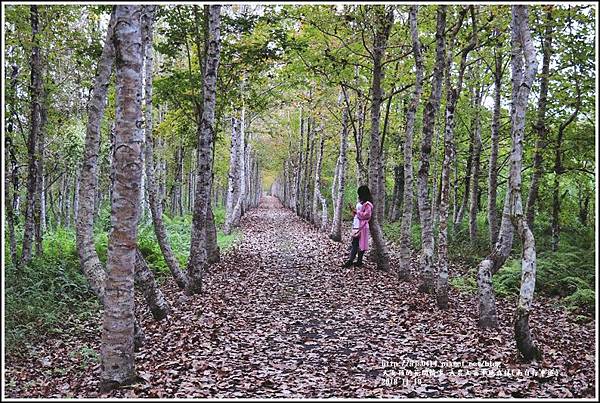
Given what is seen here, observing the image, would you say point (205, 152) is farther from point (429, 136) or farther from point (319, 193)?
point (319, 193)

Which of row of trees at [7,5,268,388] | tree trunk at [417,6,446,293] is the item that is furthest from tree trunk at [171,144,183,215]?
tree trunk at [417,6,446,293]

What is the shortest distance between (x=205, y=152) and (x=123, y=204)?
4865 mm

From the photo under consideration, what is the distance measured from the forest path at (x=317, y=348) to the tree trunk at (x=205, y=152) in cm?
63

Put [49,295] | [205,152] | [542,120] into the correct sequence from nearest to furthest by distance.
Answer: [49,295] → [205,152] → [542,120]

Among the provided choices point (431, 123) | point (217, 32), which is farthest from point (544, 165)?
point (217, 32)

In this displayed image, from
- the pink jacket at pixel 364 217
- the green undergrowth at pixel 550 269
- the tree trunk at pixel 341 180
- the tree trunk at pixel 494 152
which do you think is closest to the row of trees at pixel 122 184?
the pink jacket at pixel 364 217

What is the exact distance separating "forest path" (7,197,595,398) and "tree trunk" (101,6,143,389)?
0.44 metres

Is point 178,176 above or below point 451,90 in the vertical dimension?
below

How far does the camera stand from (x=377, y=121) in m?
13.5

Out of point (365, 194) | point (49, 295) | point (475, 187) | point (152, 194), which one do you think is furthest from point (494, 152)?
point (49, 295)

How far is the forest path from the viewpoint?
5.87 m

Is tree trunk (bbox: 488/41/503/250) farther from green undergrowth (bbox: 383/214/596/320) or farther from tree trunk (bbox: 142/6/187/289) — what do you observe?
tree trunk (bbox: 142/6/187/289)

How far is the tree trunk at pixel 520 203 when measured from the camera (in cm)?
637

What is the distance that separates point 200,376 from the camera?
625 cm
